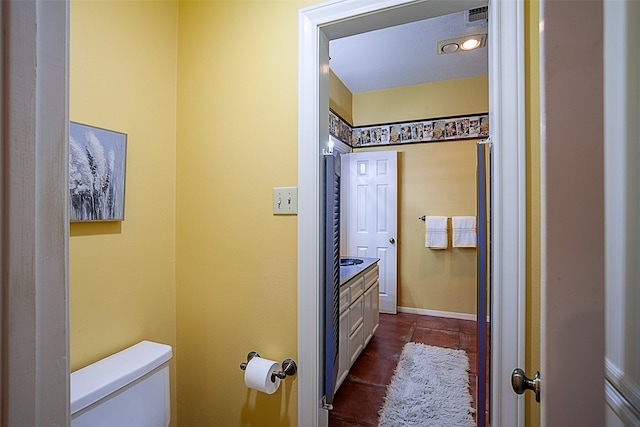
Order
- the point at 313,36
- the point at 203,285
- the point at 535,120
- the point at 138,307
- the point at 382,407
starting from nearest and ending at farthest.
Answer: the point at 535,120 < the point at 313,36 < the point at 138,307 < the point at 203,285 < the point at 382,407

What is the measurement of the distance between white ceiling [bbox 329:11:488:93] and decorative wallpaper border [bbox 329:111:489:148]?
471mm

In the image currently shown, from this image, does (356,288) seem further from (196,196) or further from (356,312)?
(196,196)

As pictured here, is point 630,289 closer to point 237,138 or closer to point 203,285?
point 237,138

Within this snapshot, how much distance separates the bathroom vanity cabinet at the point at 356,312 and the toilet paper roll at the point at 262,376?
2.23ft

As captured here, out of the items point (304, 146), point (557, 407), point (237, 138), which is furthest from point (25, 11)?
point (237, 138)

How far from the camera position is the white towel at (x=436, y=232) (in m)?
3.61

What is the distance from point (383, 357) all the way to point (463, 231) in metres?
1.75

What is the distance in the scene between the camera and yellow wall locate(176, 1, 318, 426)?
124 centimetres

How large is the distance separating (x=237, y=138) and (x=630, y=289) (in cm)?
129

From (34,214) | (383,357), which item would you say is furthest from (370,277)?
(34,214)

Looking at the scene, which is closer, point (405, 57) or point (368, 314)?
point (368, 314)

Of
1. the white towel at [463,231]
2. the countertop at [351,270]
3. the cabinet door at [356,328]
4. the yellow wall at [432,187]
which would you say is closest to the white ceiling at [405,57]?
the yellow wall at [432,187]

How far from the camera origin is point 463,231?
3.54m

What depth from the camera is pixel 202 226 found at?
55.2 inches
